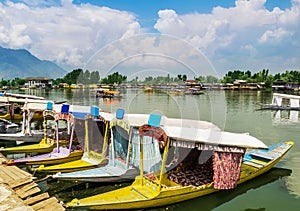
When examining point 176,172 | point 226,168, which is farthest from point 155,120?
point 176,172

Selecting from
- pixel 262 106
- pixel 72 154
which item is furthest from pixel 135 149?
pixel 262 106

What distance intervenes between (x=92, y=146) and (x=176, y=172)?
3.20m

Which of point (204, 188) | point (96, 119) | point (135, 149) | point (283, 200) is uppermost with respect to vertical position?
point (96, 119)

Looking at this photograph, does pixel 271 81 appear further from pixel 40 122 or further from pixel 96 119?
pixel 96 119

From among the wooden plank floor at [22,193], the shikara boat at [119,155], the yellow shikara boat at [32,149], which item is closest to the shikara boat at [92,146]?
the shikara boat at [119,155]

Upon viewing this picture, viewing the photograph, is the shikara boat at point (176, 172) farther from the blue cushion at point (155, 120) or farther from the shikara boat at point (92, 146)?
the shikara boat at point (92, 146)

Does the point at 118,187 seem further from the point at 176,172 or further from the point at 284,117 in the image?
the point at 284,117

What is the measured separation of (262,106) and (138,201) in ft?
89.0

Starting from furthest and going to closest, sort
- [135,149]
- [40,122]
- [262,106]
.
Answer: [262,106] < [40,122] < [135,149]

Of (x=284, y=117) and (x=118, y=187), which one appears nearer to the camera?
(x=118, y=187)

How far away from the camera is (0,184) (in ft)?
21.8

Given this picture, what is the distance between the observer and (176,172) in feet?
26.2

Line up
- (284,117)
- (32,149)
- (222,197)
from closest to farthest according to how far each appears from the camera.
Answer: (222,197) < (32,149) < (284,117)

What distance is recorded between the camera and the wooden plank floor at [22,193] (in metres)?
5.76
